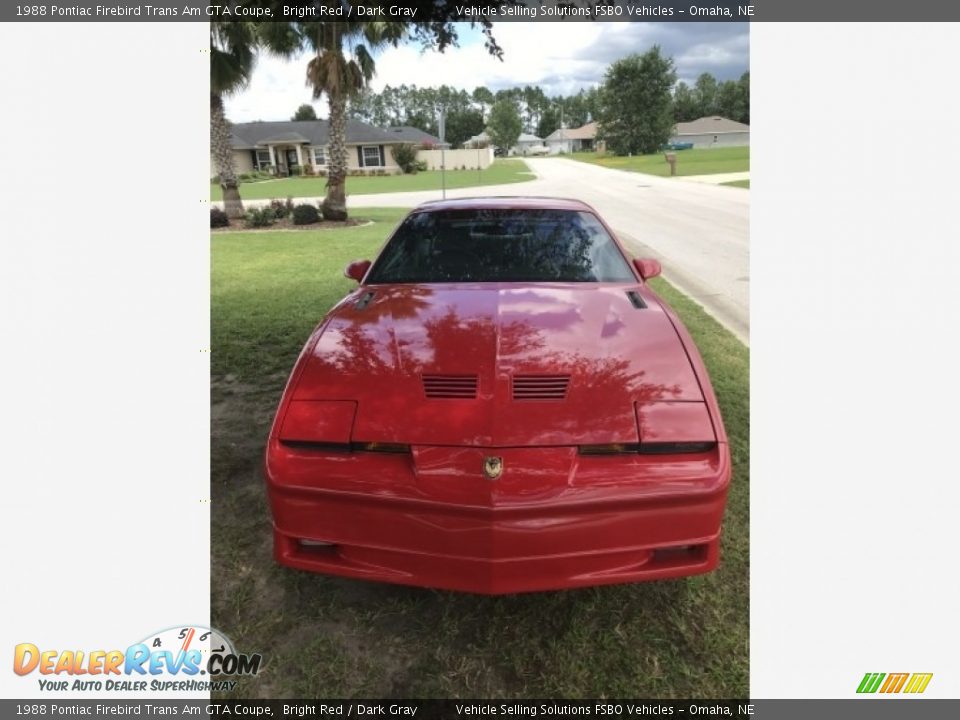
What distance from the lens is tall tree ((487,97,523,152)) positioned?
73.7 meters

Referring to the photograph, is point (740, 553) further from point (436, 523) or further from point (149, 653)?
point (149, 653)

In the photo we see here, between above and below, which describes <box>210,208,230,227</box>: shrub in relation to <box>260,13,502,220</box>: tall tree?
below

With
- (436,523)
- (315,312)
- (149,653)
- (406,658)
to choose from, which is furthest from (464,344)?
(315,312)

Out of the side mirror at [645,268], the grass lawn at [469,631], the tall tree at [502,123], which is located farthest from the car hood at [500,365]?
the tall tree at [502,123]

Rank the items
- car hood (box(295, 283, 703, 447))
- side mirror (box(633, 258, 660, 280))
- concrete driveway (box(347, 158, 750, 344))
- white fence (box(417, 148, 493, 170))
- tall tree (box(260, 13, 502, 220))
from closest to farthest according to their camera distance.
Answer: car hood (box(295, 283, 703, 447)) < side mirror (box(633, 258, 660, 280)) < concrete driveway (box(347, 158, 750, 344)) < tall tree (box(260, 13, 502, 220)) < white fence (box(417, 148, 493, 170))

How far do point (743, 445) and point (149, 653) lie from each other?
286 centimetres

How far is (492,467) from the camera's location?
1.67 metres

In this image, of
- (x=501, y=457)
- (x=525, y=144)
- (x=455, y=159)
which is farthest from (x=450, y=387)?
(x=525, y=144)

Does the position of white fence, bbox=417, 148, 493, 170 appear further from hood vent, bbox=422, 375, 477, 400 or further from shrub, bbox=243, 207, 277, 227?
hood vent, bbox=422, 375, 477, 400

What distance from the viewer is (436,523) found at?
5.44 ft

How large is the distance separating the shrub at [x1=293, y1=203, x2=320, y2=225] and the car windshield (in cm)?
1245

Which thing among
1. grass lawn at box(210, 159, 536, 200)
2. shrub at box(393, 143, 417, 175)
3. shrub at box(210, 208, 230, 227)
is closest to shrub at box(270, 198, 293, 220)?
shrub at box(210, 208, 230, 227)

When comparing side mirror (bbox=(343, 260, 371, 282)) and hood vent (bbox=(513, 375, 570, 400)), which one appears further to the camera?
side mirror (bbox=(343, 260, 371, 282))

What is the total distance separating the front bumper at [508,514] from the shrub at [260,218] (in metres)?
14.5
